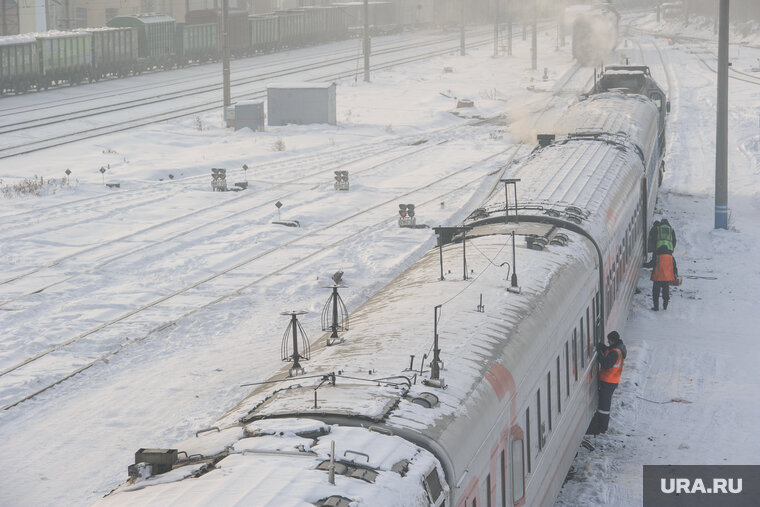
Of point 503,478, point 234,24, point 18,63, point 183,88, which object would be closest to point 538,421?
point 503,478

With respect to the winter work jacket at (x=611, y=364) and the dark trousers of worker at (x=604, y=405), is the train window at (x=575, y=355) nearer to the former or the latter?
the winter work jacket at (x=611, y=364)

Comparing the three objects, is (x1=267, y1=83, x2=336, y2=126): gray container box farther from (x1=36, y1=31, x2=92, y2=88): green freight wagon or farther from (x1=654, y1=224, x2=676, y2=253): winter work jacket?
(x1=654, y1=224, x2=676, y2=253): winter work jacket

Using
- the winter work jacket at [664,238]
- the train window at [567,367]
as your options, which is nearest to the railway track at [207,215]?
the winter work jacket at [664,238]

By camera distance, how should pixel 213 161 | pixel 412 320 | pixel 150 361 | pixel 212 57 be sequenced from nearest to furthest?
pixel 412 320, pixel 150 361, pixel 213 161, pixel 212 57

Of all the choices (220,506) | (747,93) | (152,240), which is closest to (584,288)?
(220,506)

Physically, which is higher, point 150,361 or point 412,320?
point 412,320

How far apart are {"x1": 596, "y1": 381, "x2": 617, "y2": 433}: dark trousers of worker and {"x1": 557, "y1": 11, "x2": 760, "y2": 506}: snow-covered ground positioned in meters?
0.26

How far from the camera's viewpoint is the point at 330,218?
2517 centimetres

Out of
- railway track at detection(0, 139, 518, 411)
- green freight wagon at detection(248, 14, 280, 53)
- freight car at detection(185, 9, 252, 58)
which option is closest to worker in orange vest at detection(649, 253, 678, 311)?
railway track at detection(0, 139, 518, 411)

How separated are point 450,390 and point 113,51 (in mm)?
53468

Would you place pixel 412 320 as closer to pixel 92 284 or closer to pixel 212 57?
pixel 92 284

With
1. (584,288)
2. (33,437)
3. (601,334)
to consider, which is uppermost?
(584,288)

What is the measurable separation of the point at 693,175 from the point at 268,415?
2711 cm

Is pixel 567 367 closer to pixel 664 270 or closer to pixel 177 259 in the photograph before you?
pixel 664 270
